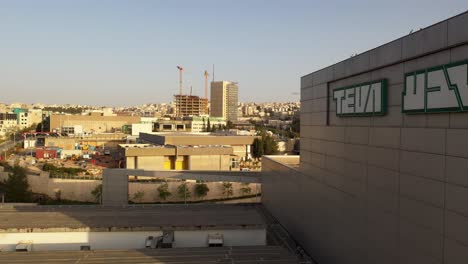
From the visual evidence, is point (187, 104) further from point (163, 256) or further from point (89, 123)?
point (163, 256)

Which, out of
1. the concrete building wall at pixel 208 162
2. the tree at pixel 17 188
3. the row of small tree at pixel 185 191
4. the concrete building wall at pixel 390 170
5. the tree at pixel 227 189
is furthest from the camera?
the concrete building wall at pixel 208 162

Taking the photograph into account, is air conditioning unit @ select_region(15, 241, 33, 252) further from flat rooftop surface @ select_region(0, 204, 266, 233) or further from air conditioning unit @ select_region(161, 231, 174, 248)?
air conditioning unit @ select_region(161, 231, 174, 248)

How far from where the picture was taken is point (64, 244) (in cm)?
1534

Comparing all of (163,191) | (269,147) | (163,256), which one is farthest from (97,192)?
(269,147)

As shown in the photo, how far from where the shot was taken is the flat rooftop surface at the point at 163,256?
37.4 ft

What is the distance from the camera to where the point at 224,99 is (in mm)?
172000

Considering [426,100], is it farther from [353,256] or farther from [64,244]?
[64,244]

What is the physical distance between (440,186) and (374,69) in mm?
3920

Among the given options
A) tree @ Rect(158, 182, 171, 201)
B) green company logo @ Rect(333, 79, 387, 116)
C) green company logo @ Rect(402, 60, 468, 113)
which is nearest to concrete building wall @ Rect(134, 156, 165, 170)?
tree @ Rect(158, 182, 171, 201)

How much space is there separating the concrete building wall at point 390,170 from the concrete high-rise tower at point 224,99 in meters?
156

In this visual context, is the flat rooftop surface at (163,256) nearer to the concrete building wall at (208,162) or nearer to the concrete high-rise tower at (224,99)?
the concrete building wall at (208,162)

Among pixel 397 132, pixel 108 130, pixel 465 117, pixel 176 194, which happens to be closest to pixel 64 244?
pixel 397 132

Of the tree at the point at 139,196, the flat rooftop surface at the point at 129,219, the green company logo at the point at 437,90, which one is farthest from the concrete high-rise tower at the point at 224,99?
the green company logo at the point at 437,90

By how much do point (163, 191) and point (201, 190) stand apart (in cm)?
337
